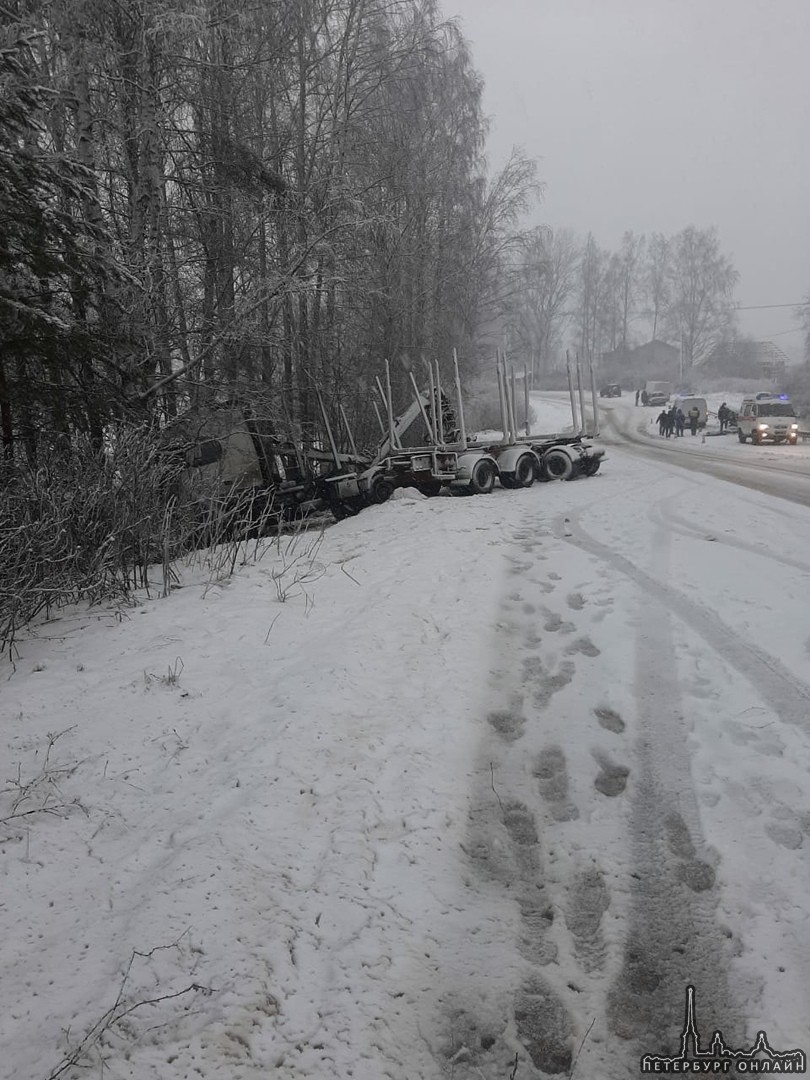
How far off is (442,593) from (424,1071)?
402 cm

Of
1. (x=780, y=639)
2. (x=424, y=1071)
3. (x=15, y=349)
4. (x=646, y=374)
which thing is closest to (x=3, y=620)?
(x=15, y=349)

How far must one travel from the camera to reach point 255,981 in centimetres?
196

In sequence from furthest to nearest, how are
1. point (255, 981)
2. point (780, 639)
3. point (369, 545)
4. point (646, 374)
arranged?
point (646, 374) < point (369, 545) < point (780, 639) < point (255, 981)

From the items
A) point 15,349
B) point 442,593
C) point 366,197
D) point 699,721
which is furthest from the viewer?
point 366,197

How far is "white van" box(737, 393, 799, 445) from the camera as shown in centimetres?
2377

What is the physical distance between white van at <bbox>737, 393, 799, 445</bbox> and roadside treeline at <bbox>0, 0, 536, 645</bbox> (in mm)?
12970

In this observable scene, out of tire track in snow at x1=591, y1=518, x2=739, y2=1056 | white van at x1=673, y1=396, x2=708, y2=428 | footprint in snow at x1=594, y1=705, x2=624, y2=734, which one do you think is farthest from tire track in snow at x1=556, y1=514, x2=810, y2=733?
white van at x1=673, y1=396, x2=708, y2=428

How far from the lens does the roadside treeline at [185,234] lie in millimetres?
5402

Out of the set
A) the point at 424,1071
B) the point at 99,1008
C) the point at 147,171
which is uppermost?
the point at 147,171

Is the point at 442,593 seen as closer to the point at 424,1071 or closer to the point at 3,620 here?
the point at 3,620

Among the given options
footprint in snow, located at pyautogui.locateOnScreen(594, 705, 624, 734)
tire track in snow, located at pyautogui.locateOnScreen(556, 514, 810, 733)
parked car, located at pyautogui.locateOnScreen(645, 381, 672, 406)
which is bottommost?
footprint in snow, located at pyautogui.locateOnScreen(594, 705, 624, 734)

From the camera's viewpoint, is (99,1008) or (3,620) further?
(3,620)

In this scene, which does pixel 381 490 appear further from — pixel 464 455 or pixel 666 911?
pixel 666 911

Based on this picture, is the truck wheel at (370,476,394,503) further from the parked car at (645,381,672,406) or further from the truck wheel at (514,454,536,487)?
the parked car at (645,381,672,406)
